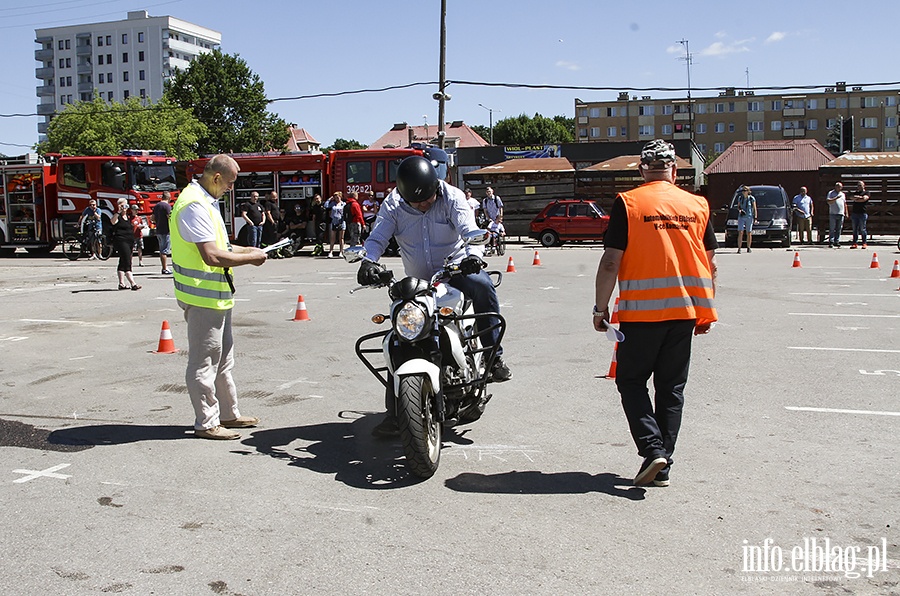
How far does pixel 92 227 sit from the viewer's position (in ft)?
86.2

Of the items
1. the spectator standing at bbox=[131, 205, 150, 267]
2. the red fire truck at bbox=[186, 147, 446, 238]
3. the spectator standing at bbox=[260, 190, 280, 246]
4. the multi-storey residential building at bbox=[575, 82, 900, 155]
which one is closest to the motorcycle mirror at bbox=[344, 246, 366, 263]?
the spectator standing at bbox=[131, 205, 150, 267]

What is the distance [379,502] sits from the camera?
4.67 metres

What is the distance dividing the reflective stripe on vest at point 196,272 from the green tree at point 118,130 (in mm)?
60228

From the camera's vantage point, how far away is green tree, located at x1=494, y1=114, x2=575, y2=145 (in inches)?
4188

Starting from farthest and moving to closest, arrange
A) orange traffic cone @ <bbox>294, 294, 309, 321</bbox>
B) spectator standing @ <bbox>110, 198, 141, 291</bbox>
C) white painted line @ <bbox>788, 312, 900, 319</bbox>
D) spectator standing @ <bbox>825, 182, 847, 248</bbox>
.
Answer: spectator standing @ <bbox>825, 182, 847, 248</bbox>, spectator standing @ <bbox>110, 198, 141, 291</bbox>, orange traffic cone @ <bbox>294, 294, 309, 321</bbox>, white painted line @ <bbox>788, 312, 900, 319</bbox>

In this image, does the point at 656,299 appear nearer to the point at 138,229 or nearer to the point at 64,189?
the point at 138,229

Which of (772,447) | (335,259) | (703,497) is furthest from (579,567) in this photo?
(335,259)

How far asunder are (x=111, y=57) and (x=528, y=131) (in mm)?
65347

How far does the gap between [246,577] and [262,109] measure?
75.7 m

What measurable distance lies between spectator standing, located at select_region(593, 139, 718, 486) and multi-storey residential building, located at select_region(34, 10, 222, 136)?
13236 centimetres

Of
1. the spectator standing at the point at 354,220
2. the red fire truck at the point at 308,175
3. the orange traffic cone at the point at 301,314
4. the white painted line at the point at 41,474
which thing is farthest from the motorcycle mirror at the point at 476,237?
the red fire truck at the point at 308,175

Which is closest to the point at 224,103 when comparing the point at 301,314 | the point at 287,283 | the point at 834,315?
the point at 287,283

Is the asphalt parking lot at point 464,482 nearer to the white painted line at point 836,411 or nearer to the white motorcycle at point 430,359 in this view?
the white painted line at point 836,411

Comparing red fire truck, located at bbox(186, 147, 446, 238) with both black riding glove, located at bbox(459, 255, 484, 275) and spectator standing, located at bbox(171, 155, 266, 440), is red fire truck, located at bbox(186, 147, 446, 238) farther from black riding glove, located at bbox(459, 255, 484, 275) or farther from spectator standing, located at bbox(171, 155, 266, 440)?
black riding glove, located at bbox(459, 255, 484, 275)
